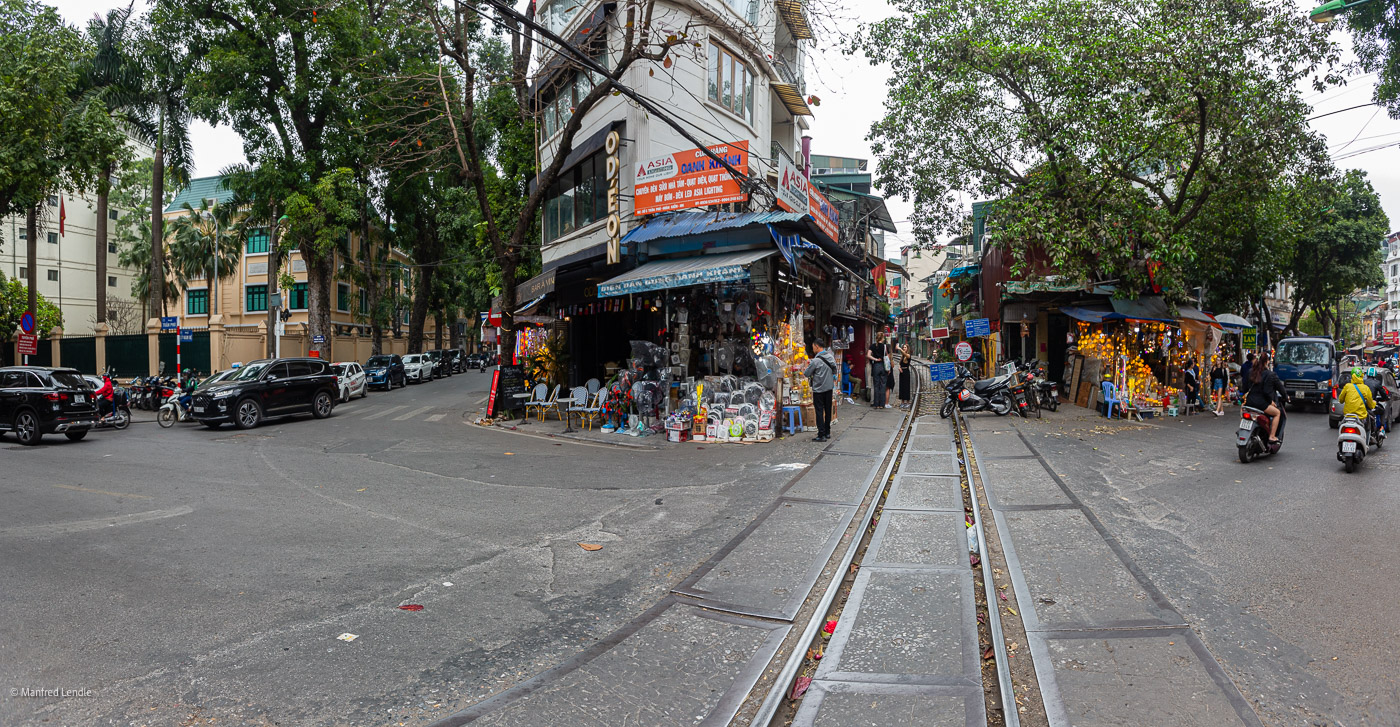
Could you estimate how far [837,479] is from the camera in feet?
30.5

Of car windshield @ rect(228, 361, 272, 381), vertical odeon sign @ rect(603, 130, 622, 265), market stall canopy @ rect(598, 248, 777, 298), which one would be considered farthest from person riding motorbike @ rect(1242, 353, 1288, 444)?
car windshield @ rect(228, 361, 272, 381)

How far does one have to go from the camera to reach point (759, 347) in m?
13.6

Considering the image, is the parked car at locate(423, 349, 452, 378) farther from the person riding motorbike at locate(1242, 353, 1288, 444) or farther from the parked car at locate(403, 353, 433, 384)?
the person riding motorbike at locate(1242, 353, 1288, 444)

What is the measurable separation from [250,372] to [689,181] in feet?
39.6

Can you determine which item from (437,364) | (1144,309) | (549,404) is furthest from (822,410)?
(437,364)

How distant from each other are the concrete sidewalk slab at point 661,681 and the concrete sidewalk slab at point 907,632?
18.2 inches

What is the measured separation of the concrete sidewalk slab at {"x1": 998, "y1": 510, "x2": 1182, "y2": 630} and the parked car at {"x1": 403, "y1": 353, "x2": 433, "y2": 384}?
33.4 meters

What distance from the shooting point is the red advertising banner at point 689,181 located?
14.1 metres

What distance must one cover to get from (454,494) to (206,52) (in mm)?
25156

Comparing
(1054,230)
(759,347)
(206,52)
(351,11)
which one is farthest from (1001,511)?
(206,52)

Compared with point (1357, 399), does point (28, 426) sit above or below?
below

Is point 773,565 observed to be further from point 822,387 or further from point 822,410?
point 822,387

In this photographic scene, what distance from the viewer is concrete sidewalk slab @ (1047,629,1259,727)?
3.36 m

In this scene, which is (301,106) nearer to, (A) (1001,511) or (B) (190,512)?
(B) (190,512)
